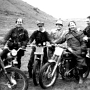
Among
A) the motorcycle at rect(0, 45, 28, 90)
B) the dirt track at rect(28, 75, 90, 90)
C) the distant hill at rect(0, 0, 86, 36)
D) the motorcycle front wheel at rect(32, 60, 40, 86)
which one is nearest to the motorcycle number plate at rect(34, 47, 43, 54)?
the motorcycle front wheel at rect(32, 60, 40, 86)

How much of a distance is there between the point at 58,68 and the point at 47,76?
39cm

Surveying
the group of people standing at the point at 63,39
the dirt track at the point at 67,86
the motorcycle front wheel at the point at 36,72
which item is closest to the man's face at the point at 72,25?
the group of people standing at the point at 63,39

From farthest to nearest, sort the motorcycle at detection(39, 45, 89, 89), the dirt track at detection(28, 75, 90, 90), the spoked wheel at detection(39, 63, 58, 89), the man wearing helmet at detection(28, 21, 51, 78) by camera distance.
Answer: the man wearing helmet at detection(28, 21, 51, 78)
the dirt track at detection(28, 75, 90, 90)
the motorcycle at detection(39, 45, 89, 89)
the spoked wheel at detection(39, 63, 58, 89)

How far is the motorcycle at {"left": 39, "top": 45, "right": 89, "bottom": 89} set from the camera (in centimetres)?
512

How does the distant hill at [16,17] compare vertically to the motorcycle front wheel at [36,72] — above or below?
above

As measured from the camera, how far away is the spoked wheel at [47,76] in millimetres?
5008

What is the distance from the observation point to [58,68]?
17.7 feet

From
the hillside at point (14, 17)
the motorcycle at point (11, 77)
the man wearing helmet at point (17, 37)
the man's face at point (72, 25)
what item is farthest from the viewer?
the hillside at point (14, 17)

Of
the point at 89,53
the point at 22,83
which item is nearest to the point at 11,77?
the point at 22,83

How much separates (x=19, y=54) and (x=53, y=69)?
151cm

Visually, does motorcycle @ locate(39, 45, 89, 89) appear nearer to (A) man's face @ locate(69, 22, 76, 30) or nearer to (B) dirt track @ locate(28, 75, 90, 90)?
(B) dirt track @ locate(28, 75, 90, 90)

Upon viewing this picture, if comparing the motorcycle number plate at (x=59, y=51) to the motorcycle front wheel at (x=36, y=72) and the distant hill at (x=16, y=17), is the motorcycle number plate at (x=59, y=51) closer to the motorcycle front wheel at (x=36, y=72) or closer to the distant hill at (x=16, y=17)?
the motorcycle front wheel at (x=36, y=72)

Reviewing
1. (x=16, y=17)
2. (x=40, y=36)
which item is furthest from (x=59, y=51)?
(x=16, y=17)

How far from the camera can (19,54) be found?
6316 millimetres
